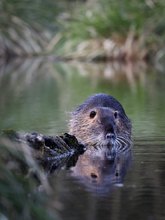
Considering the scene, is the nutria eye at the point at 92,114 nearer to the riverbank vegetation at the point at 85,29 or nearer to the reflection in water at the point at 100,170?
the reflection in water at the point at 100,170

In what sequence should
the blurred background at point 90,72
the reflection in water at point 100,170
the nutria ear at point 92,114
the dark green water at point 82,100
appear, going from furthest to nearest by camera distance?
the nutria ear at point 92,114, the reflection in water at point 100,170, the blurred background at point 90,72, the dark green water at point 82,100

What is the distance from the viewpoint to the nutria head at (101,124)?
9.21 meters


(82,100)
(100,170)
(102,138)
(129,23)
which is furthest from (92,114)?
(129,23)

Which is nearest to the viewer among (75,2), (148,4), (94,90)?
(94,90)

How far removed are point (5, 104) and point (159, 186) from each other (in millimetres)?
8892

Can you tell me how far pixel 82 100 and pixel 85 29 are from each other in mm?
13265

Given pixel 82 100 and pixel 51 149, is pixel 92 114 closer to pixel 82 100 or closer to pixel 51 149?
pixel 51 149

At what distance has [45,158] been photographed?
26.8 ft

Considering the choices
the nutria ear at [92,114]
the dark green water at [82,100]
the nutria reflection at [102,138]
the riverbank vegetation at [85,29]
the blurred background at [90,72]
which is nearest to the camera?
the dark green water at [82,100]

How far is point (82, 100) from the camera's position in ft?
50.8

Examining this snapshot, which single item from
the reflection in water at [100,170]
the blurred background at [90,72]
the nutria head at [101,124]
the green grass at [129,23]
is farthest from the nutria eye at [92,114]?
the green grass at [129,23]

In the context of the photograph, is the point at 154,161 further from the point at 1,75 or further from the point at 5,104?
the point at 1,75

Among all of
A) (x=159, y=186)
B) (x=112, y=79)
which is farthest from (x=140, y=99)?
(x=159, y=186)

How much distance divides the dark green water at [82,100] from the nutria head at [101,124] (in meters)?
0.23
